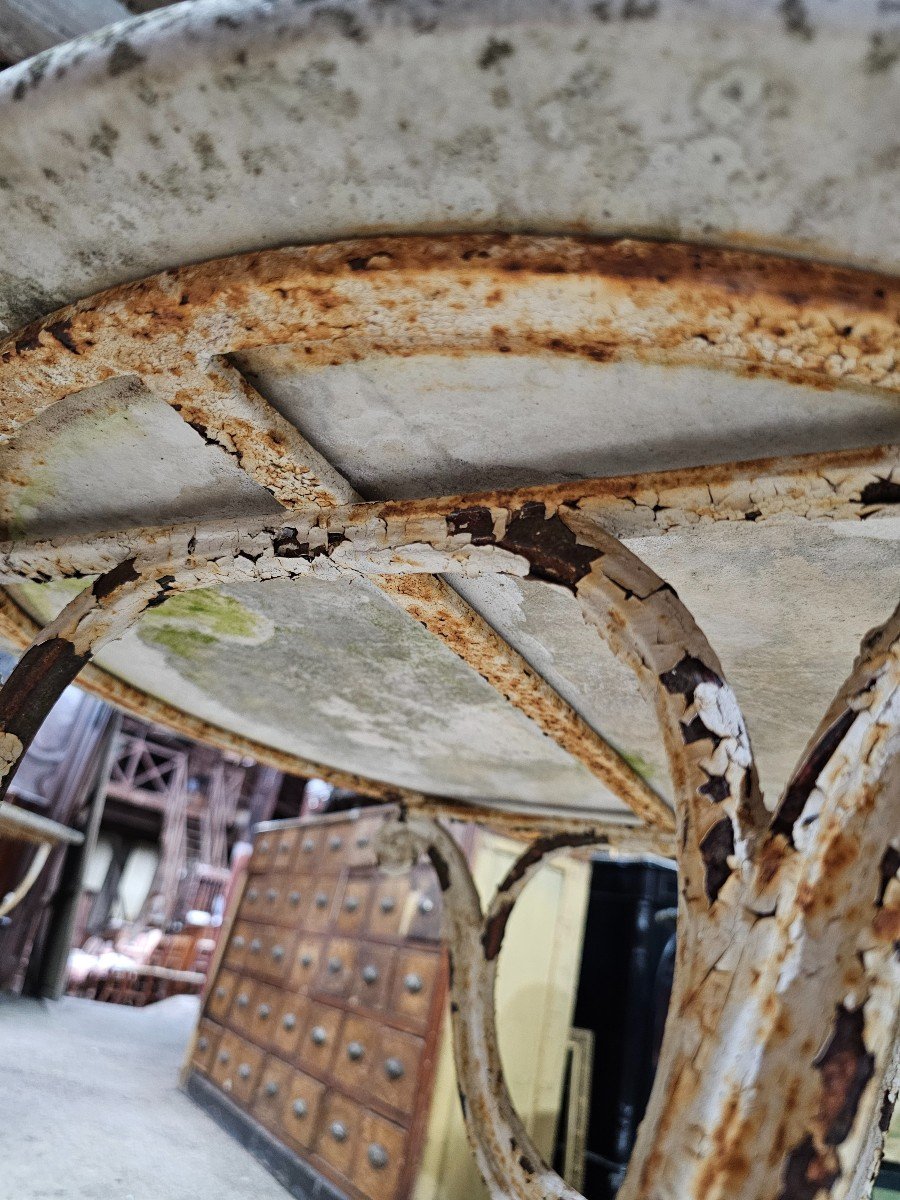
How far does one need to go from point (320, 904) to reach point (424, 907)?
1.17 meters

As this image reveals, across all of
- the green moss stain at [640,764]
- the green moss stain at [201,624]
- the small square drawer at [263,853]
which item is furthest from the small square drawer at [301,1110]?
the green moss stain at [201,624]

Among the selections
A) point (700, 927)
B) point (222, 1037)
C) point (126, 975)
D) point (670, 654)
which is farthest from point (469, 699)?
point (126, 975)

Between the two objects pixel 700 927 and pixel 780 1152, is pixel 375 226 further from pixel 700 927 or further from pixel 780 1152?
pixel 780 1152

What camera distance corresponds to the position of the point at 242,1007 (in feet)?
17.6

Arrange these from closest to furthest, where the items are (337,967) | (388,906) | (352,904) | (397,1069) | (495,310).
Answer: (495,310), (397,1069), (388,906), (337,967), (352,904)

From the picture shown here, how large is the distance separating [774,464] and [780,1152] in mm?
721

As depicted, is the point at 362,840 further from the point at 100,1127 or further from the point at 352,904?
the point at 100,1127

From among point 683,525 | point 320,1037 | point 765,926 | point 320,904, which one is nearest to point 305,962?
point 320,904

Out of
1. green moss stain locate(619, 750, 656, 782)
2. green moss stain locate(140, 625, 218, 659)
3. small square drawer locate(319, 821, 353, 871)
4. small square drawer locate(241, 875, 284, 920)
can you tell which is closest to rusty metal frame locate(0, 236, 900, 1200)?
green moss stain locate(140, 625, 218, 659)

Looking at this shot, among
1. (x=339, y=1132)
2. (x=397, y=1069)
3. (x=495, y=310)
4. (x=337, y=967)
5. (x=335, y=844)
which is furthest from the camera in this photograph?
(x=335, y=844)

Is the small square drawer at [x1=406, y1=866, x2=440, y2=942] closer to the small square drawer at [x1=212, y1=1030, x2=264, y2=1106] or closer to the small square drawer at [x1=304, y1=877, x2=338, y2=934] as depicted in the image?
the small square drawer at [x1=304, y1=877, x2=338, y2=934]

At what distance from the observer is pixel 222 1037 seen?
5414 mm

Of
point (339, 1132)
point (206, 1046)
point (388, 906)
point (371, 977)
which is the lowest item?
point (206, 1046)

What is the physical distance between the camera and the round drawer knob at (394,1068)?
146 inches
